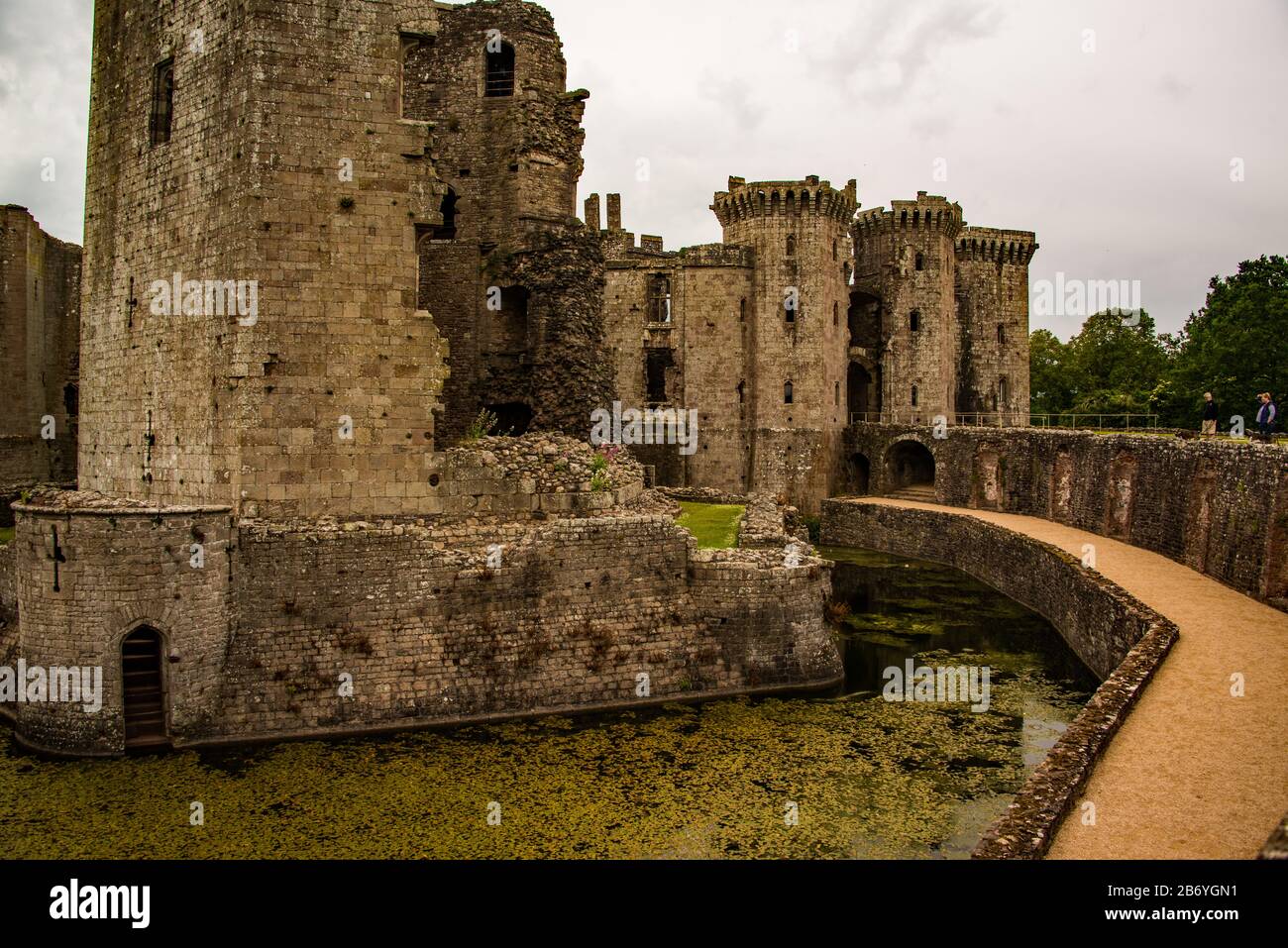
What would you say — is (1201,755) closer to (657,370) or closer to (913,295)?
(657,370)

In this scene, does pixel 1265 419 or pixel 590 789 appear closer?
pixel 590 789

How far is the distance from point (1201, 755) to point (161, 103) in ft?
49.3

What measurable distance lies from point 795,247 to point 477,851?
29373 mm

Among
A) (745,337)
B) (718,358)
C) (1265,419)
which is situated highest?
(745,337)

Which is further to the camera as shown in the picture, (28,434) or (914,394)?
(914,394)

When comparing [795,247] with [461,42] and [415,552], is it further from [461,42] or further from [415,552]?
[415,552]

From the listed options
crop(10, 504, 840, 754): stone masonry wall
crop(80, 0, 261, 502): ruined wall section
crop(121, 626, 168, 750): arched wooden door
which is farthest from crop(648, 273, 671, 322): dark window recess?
crop(121, 626, 168, 750): arched wooden door

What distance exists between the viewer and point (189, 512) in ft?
37.8

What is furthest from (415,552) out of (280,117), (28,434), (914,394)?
(914,394)

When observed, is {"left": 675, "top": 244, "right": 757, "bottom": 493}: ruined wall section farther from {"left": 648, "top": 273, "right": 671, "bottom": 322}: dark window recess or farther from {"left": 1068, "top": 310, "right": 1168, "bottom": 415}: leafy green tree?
{"left": 1068, "top": 310, "right": 1168, "bottom": 415}: leafy green tree

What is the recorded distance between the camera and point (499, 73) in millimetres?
18422

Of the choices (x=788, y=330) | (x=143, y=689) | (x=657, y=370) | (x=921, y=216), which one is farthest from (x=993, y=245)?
(x=143, y=689)

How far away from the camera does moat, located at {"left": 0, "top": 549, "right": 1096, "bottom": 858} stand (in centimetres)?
941

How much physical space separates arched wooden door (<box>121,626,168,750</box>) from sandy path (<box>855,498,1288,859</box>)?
31.9ft
